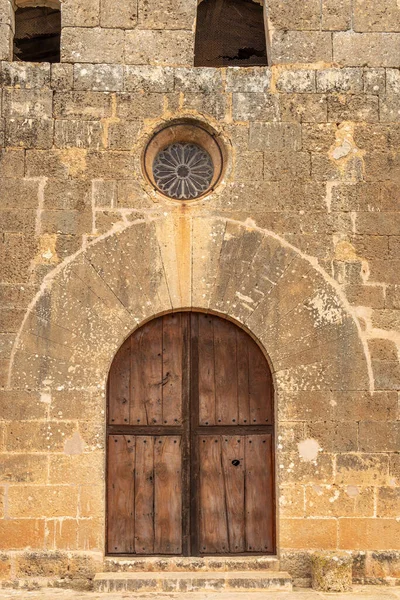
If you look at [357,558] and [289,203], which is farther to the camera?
[289,203]

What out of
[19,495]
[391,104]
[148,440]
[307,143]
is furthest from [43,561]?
[391,104]

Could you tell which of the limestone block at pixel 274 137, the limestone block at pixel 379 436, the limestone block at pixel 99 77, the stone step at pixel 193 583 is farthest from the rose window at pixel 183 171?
the stone step at pixel 193 583

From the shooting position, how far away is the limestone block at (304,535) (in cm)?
650

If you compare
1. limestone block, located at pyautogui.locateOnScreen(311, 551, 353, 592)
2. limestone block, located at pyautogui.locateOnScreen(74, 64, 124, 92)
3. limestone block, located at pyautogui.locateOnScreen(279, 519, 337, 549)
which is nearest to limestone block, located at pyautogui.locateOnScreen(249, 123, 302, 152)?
limestone block, located at pyautogui.locateOnScreen(74, 64, 124, 92)

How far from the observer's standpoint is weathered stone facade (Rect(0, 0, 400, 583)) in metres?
6.52

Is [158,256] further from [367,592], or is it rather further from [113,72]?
[367,592]

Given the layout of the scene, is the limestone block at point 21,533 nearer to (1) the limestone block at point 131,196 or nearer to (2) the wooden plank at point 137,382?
(2) the wooden plank at point 137,382

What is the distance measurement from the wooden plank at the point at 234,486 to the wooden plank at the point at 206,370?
0.80 feet

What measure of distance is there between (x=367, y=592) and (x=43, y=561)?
8.36ft

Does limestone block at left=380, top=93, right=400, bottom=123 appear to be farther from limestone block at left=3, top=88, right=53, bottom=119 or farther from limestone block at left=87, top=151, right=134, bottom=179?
limestone block at left=3, top=88, right=53, bottom=119

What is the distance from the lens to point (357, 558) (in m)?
6.48

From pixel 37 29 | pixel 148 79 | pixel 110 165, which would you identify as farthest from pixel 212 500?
pixel 37 29

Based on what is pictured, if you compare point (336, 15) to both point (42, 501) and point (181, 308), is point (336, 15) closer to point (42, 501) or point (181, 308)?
point (181, 308)

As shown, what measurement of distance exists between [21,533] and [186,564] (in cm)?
134
